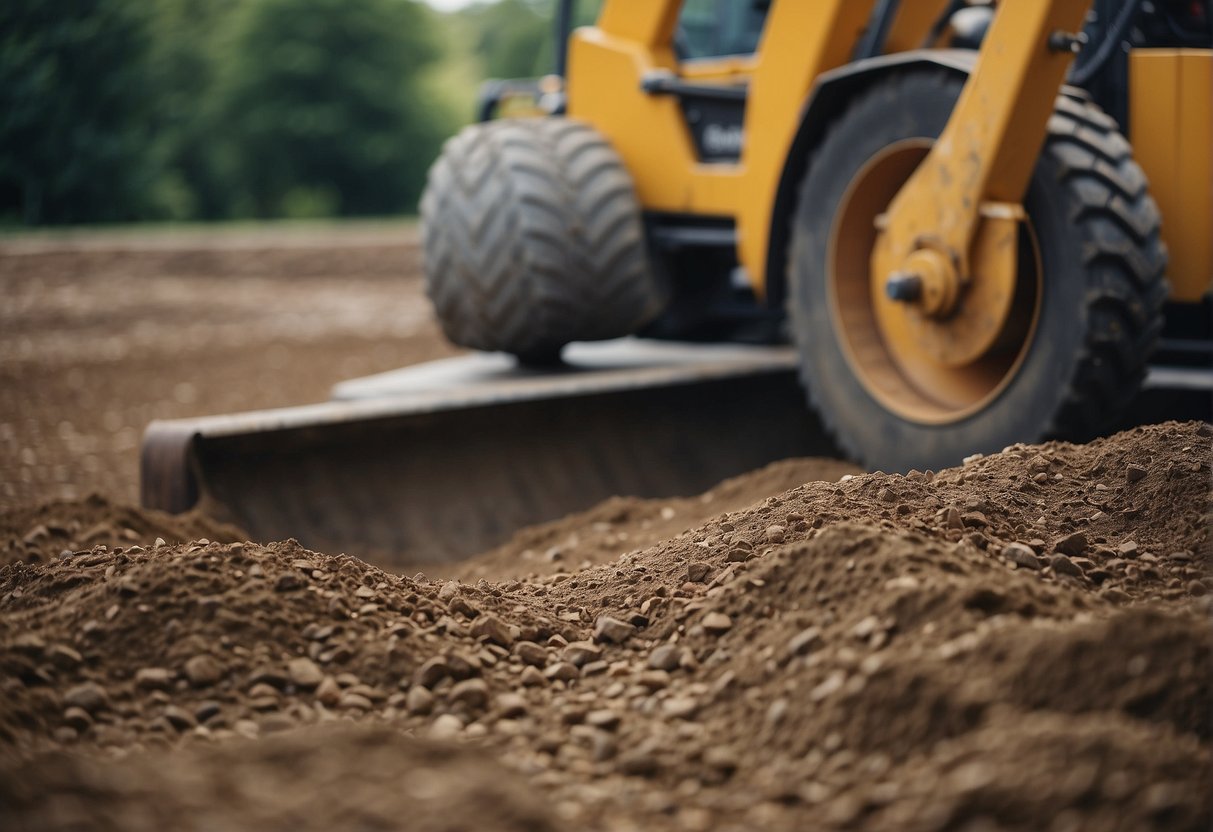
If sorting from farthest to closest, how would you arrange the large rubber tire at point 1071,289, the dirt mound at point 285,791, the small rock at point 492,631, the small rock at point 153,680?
the large rubber tire at point 1071,289 → the small rock at point 492,631 → the small rock at point 153,680 → the dirt mound at point 285,791

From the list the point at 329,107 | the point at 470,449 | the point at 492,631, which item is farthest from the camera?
the point at 329,107

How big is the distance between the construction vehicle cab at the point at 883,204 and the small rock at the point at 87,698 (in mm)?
2462

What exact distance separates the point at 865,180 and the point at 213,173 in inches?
1396

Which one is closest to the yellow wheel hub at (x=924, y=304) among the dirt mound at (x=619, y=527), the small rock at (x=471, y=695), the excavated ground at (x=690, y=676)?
the dirt mound at (x=619, y=527)

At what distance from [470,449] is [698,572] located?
2.03m

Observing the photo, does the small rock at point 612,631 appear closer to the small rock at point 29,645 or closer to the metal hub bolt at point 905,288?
the small rock at point 29,645

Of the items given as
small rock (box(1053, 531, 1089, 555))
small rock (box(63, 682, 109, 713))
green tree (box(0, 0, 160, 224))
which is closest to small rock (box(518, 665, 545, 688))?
small rock (box(63, 682, 109, 713))

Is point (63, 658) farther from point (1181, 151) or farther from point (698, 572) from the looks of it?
point (1181, 151)

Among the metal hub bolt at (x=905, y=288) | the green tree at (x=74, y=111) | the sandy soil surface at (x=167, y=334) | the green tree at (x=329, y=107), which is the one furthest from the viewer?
the green tree at (x=329, y=107)

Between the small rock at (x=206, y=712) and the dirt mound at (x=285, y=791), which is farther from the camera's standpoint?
the small rock at (x=206, y=712)

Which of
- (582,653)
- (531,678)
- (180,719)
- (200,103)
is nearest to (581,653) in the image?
(582,653)

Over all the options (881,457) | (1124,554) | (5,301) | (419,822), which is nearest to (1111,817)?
(419,822)

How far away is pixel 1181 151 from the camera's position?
12.7 ft

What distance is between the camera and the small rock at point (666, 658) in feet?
7.52
